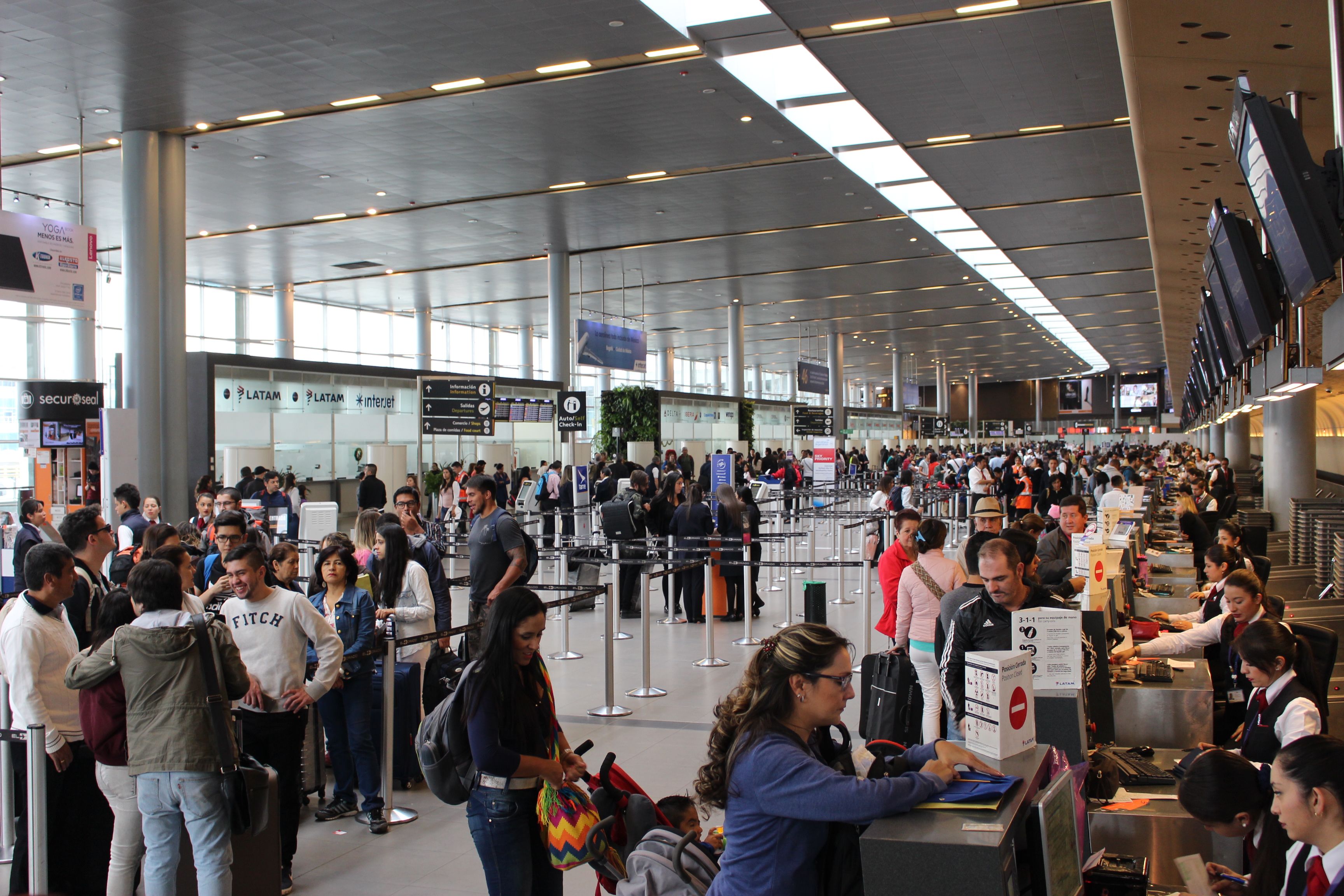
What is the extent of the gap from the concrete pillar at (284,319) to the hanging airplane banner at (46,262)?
17007 mm

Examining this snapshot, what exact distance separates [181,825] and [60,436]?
10.8 meters

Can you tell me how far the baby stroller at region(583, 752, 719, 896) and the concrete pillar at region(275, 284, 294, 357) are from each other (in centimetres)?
2882

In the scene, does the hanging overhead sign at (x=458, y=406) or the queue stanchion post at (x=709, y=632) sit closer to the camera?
the queue stanchion post at (x=709, y=632)

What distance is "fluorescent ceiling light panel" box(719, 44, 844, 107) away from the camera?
12.6m

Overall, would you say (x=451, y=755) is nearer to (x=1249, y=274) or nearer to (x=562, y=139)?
(x=1249, y=274)

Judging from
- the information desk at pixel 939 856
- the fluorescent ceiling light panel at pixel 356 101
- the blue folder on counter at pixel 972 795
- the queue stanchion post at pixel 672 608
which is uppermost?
the fluorescent ceiling light panel at pixel 356 101

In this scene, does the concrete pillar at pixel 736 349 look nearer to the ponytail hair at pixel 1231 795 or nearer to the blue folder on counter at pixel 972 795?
the ponytail hair at pixel 1231 795

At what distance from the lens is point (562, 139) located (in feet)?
50.4

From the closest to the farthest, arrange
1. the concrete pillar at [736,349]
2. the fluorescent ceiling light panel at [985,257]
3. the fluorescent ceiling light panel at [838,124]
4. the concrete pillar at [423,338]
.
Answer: the fluorescent ceiling light panel at [838,124] → the fluorescent ceiling light panel at [985,257] → the concrete pillar at [423,338] → the concrete pillar at [736,349]

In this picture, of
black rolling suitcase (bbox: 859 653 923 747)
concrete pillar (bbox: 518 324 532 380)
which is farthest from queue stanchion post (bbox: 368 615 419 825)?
concrete pillar (bbox: 518 324 532 380)

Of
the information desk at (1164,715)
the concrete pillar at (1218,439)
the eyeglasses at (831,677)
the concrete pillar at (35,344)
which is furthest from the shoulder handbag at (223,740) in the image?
the concrete pillar at (1218,439)

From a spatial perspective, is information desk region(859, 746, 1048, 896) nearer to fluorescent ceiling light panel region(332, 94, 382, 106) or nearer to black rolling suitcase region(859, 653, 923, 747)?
black rolling suitcase region(859, 653, 923, 747)

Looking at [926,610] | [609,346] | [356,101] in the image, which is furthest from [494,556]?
[609,346]

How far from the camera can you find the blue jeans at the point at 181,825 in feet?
12.6
